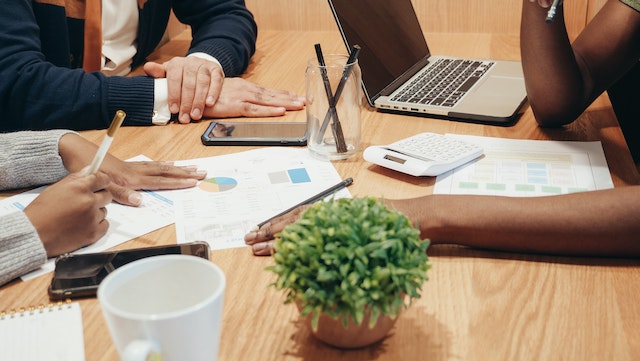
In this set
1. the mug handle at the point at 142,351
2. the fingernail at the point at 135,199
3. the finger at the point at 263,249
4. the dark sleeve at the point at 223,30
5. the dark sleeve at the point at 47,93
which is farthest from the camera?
the dark sleeve at the point at 223,30

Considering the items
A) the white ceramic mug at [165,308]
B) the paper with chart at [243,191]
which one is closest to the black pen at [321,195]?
the paper with chart at [243,191]

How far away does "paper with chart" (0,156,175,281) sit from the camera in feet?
3.02

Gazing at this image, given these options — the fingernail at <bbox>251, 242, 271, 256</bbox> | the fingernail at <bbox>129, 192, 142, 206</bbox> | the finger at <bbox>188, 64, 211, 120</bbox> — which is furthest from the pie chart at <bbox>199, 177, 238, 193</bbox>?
the finger at <bbox>188, 64, 211, 120</bbox>

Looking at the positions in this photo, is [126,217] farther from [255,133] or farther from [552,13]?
[552,13]

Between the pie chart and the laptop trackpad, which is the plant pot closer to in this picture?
the pie chart

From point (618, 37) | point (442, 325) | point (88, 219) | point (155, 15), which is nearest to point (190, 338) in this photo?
point (442, 325)

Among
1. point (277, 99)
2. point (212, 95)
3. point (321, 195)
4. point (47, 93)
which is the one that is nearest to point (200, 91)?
point (212, 95)

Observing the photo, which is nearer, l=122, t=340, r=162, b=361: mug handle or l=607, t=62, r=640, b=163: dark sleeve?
l=122, t=340, r=162, b=361: mug handle

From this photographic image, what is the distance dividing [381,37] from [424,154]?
452 millimetres

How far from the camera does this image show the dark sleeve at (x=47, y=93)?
4.37ft

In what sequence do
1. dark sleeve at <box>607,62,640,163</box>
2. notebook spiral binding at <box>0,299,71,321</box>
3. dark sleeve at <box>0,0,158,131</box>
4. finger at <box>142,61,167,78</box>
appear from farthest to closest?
dark sleeve at <box>607,62,640,163</box>, finger at <box>142,61,167,78</box>, dark sleeve at <box>0,0,158,131</box>, notebook spiral binding at <box>0,299,71,321</box>

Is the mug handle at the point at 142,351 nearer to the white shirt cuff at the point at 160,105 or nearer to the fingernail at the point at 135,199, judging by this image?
the fingernail at the point at 135,199

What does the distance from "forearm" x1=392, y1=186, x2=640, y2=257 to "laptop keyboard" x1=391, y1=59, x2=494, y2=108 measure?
52 centimetres

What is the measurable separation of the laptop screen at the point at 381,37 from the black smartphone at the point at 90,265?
622 millimetres
